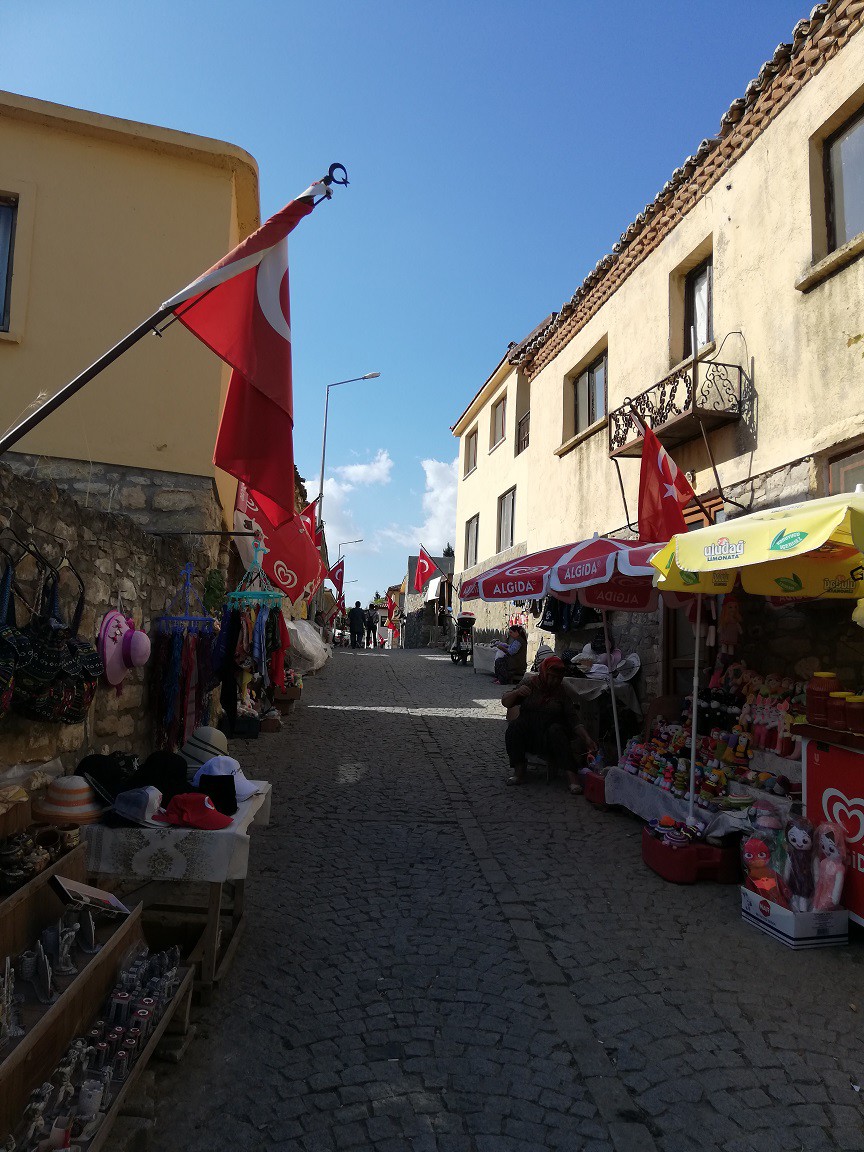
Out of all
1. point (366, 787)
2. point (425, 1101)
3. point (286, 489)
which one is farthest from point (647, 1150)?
point (366, 787)

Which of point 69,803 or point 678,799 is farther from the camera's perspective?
point 678,799

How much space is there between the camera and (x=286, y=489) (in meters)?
3.62

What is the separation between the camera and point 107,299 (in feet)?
23.4

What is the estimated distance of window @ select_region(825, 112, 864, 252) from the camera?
6.30 meters

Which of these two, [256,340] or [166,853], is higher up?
[256,340]

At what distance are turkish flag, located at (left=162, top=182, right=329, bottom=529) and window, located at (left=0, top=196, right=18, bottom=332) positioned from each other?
15.4 feet

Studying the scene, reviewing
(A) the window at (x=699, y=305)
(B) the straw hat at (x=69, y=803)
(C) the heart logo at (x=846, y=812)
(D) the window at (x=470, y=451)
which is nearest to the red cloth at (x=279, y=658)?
(B) the straw hat at (x=69, y=803)

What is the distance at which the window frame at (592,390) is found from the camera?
11352 mm

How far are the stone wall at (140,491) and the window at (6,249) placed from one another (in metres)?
1.38

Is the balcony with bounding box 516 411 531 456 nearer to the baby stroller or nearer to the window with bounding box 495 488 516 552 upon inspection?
the window with bounding box 495 488 516 552

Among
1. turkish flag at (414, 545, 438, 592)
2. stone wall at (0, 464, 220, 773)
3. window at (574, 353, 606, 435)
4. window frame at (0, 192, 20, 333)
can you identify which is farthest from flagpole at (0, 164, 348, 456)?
turkish flag at (414, 545, 438, 592)

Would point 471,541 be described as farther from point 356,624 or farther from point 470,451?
point 356,624

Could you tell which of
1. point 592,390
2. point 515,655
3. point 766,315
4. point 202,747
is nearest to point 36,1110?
point 202,747

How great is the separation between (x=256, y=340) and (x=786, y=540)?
2.91m
